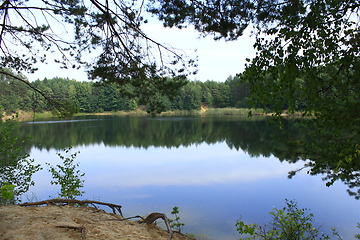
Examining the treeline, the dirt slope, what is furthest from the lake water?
the treeline

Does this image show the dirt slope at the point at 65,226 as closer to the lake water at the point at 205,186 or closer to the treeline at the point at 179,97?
the lake water at the point at 205,186

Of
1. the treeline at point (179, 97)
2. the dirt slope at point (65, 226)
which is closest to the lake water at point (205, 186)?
the dirt slope at point (65, 226)

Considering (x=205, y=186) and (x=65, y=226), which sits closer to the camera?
(x=65, y=226)

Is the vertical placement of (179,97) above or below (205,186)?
above

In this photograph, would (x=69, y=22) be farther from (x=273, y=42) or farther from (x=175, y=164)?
(x=175, y=164)

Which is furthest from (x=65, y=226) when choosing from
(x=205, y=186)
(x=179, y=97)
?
(x=179, y=97)

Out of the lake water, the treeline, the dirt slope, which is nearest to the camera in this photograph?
the dirt slope

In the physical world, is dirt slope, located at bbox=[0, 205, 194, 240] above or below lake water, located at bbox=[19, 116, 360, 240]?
above

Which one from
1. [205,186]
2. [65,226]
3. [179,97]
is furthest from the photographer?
[179,97]

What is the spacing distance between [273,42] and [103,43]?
3866 mm

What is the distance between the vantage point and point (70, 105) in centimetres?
562

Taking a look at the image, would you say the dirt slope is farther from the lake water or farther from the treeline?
the treeline

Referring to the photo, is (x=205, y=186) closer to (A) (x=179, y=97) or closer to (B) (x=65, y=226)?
(B) (x=65, y=226)

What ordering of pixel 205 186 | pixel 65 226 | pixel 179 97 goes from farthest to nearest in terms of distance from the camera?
pixel 179 97 < pixel 205 186 < pixel 65 226
